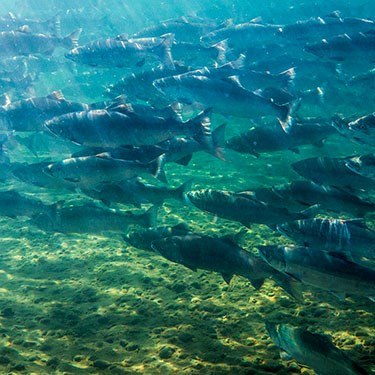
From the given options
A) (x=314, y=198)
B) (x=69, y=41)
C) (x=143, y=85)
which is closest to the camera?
(x=314, y=198)

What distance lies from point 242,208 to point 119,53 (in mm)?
7857

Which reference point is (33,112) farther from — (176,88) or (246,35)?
(246,35)

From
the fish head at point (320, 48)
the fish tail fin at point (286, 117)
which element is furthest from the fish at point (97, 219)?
the fish head at point (320, 48)

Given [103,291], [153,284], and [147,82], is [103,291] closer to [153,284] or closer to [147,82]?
[153,284]

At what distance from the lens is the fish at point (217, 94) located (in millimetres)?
8414

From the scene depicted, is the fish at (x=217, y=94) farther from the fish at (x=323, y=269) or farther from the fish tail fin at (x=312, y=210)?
the fish at (x=323, y=269)

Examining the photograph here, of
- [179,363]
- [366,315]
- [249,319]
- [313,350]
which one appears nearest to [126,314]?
[179,363]

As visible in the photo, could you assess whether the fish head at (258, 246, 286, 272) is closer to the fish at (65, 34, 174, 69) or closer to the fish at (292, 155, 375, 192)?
the fish at (292, 155, 375, 192)

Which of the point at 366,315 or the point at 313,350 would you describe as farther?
the point at 366,315

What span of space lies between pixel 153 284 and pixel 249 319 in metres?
1.94

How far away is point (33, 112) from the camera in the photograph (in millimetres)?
8906

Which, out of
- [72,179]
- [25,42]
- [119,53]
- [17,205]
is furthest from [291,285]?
[25,42]

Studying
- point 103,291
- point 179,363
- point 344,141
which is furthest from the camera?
point 344,141

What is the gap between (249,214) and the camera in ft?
20.4
